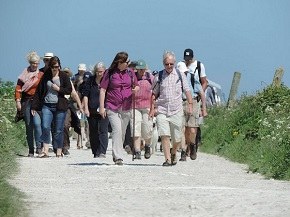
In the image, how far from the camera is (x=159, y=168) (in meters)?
18.7

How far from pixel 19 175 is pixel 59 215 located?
5.68 metres

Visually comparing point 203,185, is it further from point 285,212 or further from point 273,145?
point 273,145

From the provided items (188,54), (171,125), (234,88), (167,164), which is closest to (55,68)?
(188,54)

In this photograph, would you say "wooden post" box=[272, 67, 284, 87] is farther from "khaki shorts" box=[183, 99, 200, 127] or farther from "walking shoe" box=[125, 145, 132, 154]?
"khaki shorts" box=[183, 99, 200, 127]

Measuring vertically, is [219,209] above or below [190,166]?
above

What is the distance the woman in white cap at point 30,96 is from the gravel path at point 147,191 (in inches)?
124

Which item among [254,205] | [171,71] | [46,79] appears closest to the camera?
[254,205]

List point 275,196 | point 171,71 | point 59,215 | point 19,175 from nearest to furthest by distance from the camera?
point 59,215, point 275,196, point 19,175, point 171,71

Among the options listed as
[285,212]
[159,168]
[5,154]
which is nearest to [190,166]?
[159,168]

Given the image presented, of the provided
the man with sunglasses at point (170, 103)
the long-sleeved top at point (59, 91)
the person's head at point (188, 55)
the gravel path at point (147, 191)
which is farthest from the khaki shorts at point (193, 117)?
the gravel path at point (147, 191)

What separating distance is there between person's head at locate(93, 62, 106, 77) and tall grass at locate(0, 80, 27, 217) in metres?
1.86

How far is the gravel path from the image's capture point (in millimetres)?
11531

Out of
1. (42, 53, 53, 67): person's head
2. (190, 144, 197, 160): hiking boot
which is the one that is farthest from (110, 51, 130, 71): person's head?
(42, 53, 53, 67): person's head

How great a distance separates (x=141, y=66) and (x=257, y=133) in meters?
2.60
